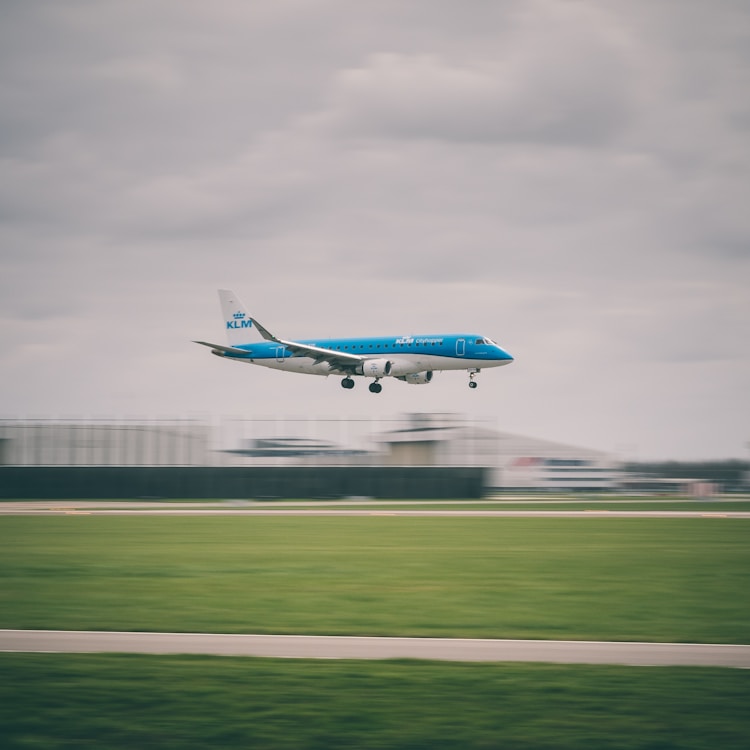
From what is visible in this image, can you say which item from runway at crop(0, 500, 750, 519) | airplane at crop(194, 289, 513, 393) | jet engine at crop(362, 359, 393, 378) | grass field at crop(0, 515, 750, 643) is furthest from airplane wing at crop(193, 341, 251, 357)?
grass field at crop(0, 515, 750, 643)

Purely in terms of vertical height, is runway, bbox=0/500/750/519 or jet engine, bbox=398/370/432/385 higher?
jet engine, bbox=398/370/432/385

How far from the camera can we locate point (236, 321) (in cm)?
7731

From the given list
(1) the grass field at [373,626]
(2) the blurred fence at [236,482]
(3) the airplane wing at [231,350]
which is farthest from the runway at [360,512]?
(3) the airplane wing at [231,350]

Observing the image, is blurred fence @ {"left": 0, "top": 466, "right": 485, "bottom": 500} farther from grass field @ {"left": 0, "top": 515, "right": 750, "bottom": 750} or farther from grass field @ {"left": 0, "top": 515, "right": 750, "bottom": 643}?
grass field @ {"left": 0, "top": 515, "right": 750, "bottom": 750}

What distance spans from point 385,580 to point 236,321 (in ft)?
189

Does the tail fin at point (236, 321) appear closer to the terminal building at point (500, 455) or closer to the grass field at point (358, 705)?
the terminal building at point (500, 455)

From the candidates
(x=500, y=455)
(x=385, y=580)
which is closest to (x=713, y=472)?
(x=500, y=455)

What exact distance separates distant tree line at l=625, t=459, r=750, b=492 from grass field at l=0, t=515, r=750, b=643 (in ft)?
193

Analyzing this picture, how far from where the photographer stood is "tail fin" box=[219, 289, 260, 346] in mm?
76312

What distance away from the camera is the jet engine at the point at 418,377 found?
219ft

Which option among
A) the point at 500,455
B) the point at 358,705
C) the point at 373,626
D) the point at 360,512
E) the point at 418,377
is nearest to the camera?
the point at 358,705

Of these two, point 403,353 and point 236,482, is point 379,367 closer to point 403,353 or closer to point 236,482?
point 403,353

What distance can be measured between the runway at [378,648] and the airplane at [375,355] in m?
47.2

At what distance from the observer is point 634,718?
10.4m
